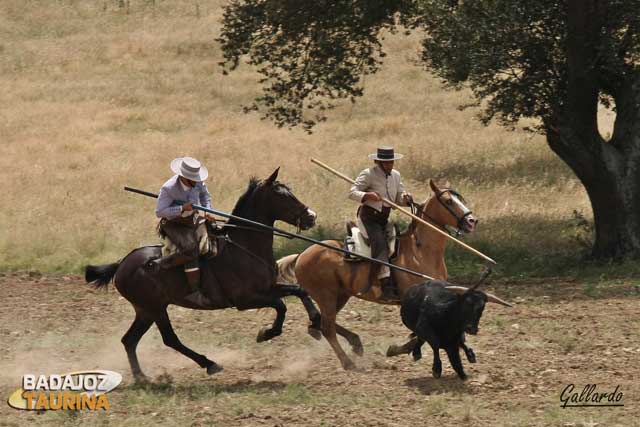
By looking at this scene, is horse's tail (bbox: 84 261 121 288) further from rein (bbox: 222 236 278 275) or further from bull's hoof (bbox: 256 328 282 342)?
bull's hoof (bbox: 256 328 282 342)

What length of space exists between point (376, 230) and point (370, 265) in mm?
406

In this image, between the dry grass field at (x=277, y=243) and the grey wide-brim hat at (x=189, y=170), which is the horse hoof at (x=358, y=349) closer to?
the dry grass field at (x=277, y=243)

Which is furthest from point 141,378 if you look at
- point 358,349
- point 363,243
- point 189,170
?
point 363,243

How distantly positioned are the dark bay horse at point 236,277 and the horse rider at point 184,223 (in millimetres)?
138

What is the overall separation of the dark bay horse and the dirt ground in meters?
0.56

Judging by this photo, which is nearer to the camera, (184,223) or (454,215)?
(184,223)

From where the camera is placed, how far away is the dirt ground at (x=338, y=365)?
9.26m

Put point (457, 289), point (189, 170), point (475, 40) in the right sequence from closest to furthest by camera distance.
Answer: point (457, 289)
point (189, 170)
point (475, 40)

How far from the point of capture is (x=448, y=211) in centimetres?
1171

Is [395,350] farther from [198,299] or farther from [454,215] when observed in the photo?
[198,299]

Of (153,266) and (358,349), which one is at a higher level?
(153,266)

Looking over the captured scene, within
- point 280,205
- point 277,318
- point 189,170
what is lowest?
point 277,318

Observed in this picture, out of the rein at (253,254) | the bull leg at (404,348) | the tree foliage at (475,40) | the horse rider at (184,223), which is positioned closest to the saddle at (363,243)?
the rein at (253,254)

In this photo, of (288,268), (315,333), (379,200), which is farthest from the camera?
(288,268)
